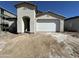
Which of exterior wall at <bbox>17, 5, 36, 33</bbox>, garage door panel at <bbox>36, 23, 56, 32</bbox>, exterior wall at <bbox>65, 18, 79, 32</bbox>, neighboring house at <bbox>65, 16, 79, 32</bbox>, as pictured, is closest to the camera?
exterior wall at <bbox>17, 5, 36, 33</bbox>

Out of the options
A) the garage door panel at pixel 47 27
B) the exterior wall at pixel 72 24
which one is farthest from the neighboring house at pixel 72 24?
the garage door panel at pixel 47 27

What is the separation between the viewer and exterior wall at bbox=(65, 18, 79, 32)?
1995 cm

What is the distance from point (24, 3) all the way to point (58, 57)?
1263cm

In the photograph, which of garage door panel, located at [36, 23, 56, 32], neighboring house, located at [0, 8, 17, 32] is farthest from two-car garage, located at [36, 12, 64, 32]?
neighboring house, located at [0, 8, 17, 32]

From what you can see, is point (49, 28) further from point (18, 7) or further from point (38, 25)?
point (18, 7)

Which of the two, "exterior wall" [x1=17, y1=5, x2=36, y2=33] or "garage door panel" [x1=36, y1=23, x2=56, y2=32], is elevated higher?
"exterior wall" [x1=17, y1=5, x2=36, y2=33]

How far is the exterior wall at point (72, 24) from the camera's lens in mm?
19953

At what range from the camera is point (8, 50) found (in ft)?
22.4

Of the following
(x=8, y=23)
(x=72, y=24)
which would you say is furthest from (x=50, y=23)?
(x=8, y=23)

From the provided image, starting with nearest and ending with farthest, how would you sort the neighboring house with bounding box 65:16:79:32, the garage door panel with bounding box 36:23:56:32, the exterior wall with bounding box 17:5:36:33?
the exterior wall with bounding box 17:5:36:33 < the garage door panel with bounding box 36:23:56:32 < the neighboring house with bounding box 65:16:79:32

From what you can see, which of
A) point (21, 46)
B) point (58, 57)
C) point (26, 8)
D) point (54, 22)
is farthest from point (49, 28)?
point (58, 57)

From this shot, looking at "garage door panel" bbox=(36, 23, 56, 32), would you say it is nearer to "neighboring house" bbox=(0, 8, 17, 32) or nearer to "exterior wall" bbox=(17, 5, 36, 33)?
"exterior wall" bbox=(17, 5, 36, 33)

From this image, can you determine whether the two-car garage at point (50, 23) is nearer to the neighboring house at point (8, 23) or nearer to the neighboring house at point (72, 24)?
the neighboring house at point (72, 24)

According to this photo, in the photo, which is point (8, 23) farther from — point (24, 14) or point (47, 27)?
point (47, 27)
